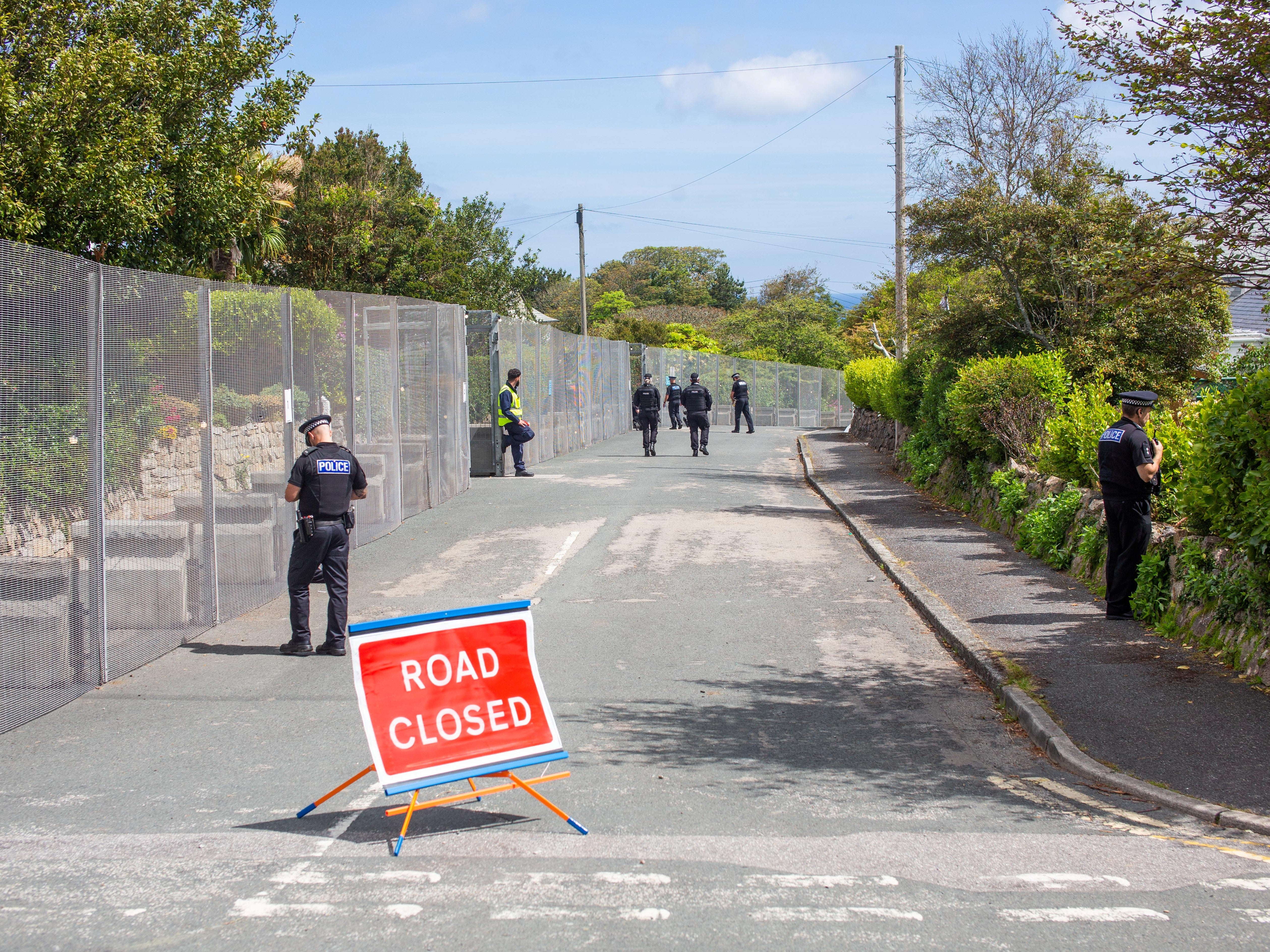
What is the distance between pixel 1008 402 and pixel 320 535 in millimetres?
10167

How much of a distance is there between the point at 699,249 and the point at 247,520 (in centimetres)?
10297

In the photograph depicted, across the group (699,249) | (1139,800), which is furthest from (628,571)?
(699,249)

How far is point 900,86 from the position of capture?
24.7m

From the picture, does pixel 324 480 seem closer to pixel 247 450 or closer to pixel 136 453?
pixel 136 453

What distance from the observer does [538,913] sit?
4.13 m

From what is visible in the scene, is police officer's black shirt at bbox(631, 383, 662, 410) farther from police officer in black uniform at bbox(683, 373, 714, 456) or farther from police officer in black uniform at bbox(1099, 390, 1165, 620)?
police officer in black uniform at bbox(1099, 390, 1165, 620)

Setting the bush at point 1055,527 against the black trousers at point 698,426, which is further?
the black trousers at point 698,426

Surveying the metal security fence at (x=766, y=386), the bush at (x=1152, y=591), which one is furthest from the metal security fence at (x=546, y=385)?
the bush at (x=1152, y=591)

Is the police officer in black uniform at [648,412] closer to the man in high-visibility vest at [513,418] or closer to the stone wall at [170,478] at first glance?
the man in high-visibility vest at [513,418]

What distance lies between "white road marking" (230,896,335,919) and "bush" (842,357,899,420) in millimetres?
21200

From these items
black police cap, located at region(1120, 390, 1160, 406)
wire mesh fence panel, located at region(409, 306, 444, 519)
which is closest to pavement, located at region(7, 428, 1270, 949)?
black police cap, located at region(1120, 390, 1160, 406)

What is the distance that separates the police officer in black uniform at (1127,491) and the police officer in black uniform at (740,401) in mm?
24766

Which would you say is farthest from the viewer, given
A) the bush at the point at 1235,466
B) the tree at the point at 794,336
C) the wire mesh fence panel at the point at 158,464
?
the tree at the point at 794,336

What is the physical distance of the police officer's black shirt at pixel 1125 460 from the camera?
8.85 metres
